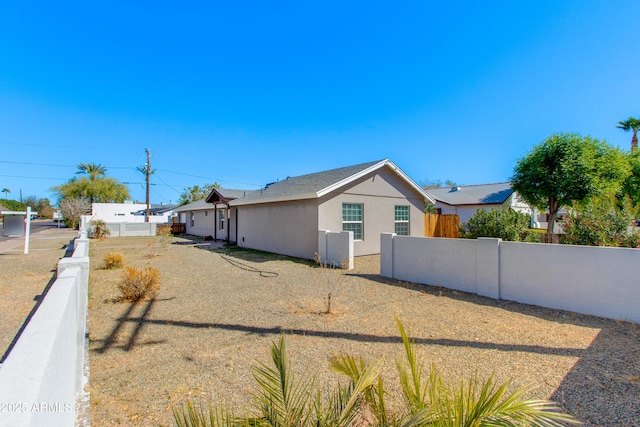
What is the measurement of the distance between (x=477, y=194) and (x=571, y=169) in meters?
11.3

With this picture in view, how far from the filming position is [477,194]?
30078mm

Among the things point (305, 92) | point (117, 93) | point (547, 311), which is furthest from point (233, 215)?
point (547, 311)

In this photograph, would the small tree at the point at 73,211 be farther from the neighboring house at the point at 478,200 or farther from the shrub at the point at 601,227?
the shrub at the point at 601,227

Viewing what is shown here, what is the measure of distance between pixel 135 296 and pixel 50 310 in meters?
4.53

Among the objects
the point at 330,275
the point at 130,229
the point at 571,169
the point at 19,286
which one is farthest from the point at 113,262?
the point at 571,169

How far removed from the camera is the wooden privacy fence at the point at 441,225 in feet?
51.5

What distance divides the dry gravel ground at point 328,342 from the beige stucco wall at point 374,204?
4.93 m

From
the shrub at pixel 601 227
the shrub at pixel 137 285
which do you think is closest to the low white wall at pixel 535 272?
the shrub at pixel 601 227

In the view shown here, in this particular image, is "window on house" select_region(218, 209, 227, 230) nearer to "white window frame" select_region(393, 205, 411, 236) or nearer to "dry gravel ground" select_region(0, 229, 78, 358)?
"dry gravel ground" select_region(0, 229, 78, 358)

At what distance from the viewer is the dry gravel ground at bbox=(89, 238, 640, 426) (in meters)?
3.08

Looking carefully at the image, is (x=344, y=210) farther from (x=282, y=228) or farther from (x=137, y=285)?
(x=137, y=285)

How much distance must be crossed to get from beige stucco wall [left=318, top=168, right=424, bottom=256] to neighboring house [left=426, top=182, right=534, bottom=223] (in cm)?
1225

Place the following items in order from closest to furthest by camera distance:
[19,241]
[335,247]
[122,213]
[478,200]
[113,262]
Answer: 1. [113,262]
2. [335,247]
3. [19,241]
4. [478,200]
5. [122,213]

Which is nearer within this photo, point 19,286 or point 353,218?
point 19,286
